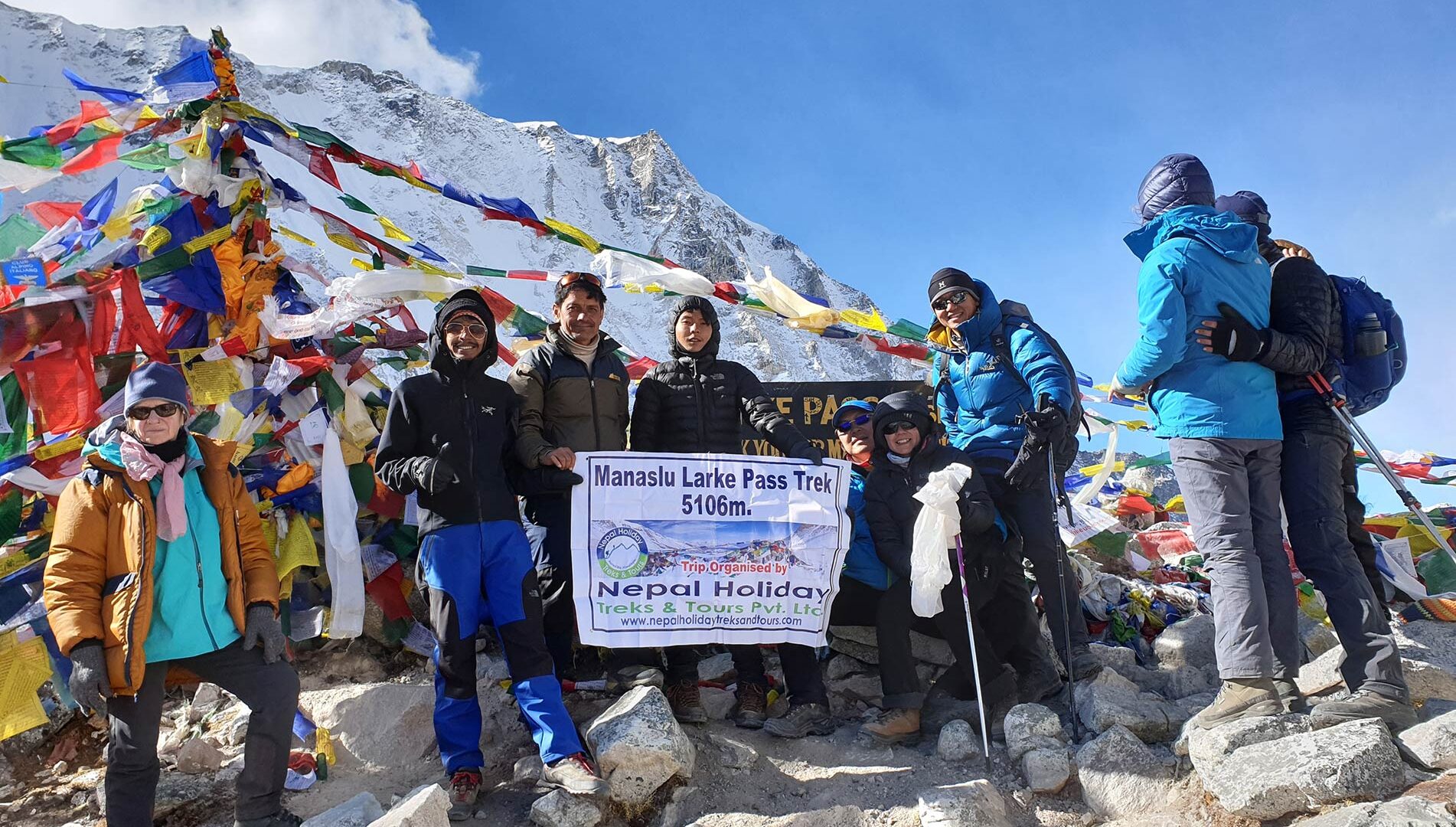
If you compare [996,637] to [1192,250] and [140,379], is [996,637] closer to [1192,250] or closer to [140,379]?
[1192,250]

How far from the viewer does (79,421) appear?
4.64m

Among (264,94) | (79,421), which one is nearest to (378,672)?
(79,421)

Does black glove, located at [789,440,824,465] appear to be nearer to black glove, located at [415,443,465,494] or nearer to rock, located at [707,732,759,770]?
rock, located at [707,732,759,770]

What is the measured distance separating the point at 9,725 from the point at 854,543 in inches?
164

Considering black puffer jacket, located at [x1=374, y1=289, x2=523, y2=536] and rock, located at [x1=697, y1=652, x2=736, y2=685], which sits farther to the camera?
rock, located at [x1=697, y1=652, x2=736, y2=685]

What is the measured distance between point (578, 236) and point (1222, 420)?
4.13 meters

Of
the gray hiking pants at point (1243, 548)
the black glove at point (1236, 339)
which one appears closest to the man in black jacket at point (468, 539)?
the gray hiking pants at point (1243, 548)

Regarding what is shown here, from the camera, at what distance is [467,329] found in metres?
4.16

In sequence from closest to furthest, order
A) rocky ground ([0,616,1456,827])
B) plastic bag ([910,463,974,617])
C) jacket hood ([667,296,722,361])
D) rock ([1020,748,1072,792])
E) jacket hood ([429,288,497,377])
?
rocky ground ([0,616,1456,827]) → rock ([1020,748,1072,792]) → plastic bag ([910,463,974,617]) → jacket hood ([429,288,497,377]) → jacket hood ([667,296,722,361])

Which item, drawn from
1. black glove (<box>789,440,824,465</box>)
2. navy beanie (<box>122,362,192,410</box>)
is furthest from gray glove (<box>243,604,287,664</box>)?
black glove (<box>789,440,824,465</box>)

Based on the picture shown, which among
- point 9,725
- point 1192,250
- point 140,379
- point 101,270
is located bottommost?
point 9,725

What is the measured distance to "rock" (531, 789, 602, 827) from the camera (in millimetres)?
3355

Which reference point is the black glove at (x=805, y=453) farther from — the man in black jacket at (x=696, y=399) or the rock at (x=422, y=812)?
the rock at (x=422, y=812)

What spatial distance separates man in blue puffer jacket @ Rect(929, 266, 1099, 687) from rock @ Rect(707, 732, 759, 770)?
55.7 inches
